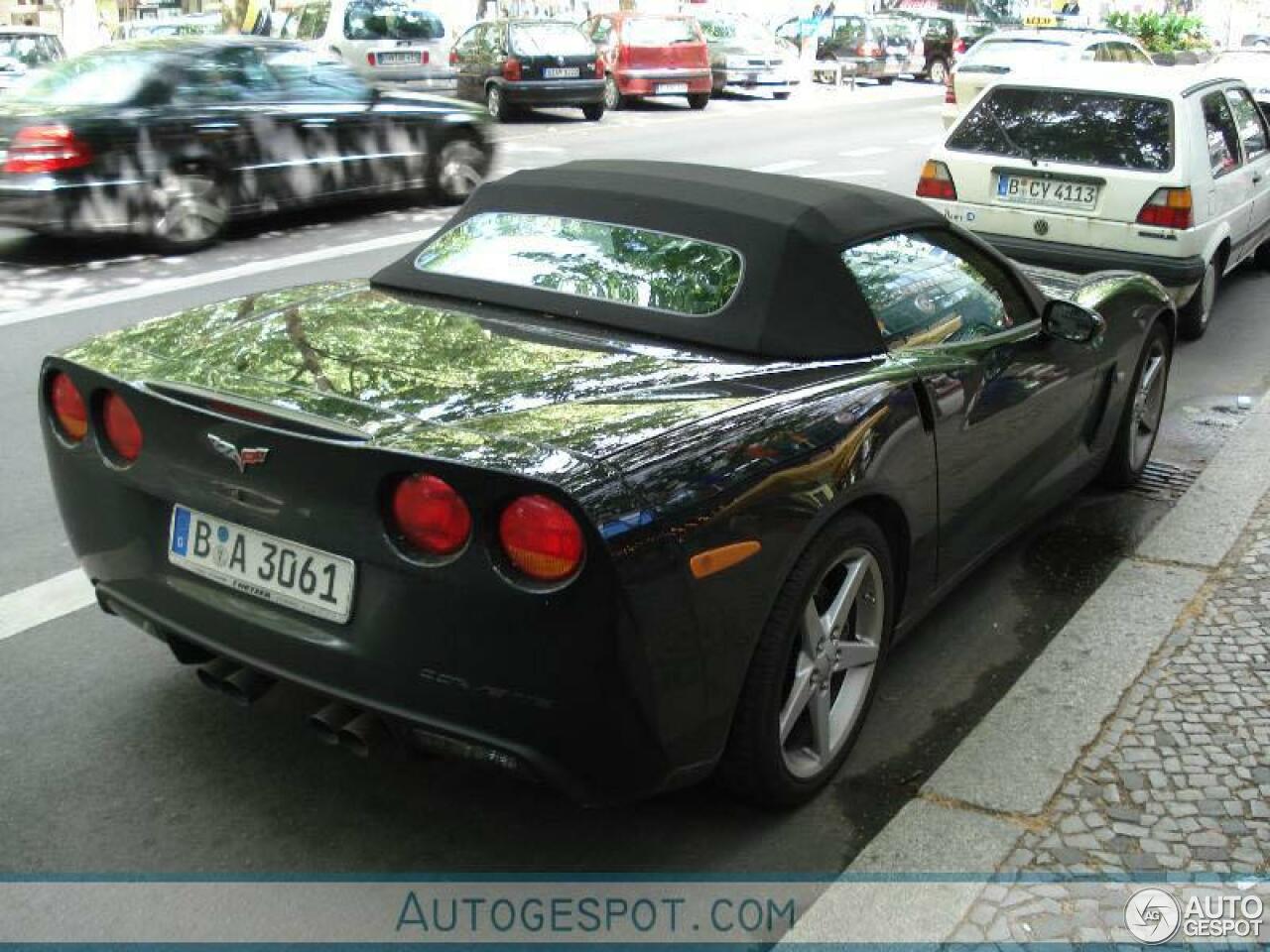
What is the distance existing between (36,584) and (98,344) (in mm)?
1448

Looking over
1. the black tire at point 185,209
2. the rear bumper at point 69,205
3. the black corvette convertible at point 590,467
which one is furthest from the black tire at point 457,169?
the black corvette convertible at point 590,467

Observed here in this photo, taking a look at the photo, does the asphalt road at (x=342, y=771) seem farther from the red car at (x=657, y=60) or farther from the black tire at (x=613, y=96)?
the black tire at (x=613, y=96)

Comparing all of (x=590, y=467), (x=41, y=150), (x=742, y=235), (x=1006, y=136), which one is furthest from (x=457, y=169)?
(x=590, y=467)

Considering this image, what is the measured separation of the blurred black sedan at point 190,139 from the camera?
10094 mm

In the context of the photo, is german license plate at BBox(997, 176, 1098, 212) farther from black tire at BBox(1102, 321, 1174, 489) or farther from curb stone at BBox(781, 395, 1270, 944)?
curb stone at BBox(781, 395, 1270, 944)

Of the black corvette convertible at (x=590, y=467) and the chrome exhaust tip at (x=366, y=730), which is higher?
the black corvette convertible at (x=590, y=467)

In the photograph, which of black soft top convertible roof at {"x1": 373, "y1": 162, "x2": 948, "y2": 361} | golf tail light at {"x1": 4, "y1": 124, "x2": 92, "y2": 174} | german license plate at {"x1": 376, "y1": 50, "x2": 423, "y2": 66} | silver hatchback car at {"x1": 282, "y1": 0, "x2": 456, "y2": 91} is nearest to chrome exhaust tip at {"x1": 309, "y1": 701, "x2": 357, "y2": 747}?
black soft top convertible roof at {"x1": 373, "y1": 162, "x2": 948, "y2": 361}

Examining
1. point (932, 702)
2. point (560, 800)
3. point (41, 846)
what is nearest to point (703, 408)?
point (560, 800)

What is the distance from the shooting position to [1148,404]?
20.1ft

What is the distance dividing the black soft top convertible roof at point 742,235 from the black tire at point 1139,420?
1.69 meters

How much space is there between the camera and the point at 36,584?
4.79m

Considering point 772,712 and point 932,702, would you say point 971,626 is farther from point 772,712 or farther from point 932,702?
point 772,712

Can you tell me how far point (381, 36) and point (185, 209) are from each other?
10.2m

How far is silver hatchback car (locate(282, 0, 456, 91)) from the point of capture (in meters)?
19.8
